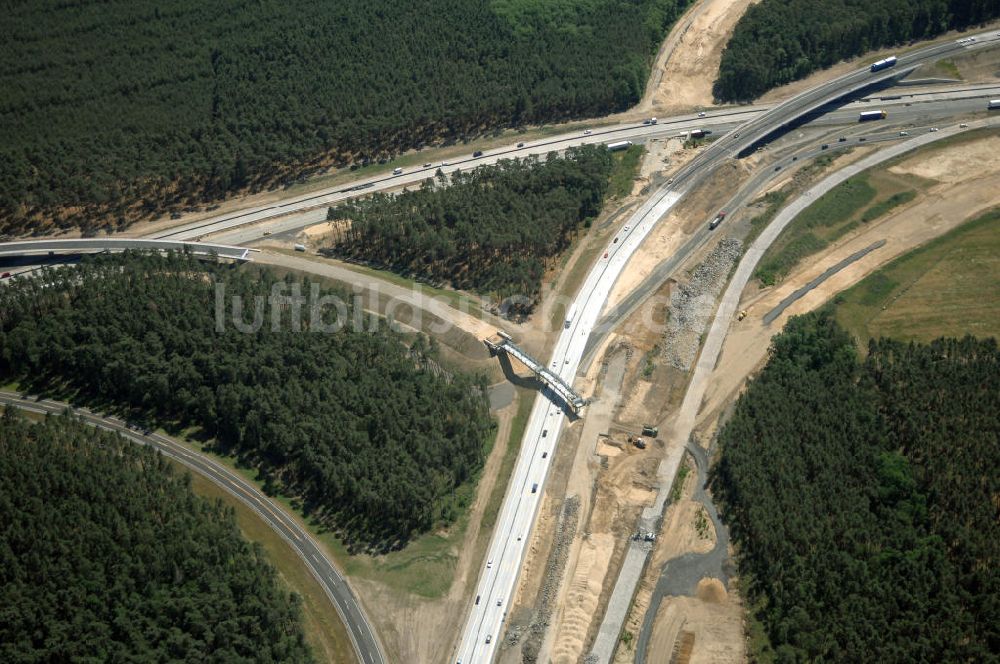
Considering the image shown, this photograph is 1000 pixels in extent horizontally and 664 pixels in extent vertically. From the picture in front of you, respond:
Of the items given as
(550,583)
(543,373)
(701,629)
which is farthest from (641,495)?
(543,373)

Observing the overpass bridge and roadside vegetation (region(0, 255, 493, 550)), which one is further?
the overpass bridge

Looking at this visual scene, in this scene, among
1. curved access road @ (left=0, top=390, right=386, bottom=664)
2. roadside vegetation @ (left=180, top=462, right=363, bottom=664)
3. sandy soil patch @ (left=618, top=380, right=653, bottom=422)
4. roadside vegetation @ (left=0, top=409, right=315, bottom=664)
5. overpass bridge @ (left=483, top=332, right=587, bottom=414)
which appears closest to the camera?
roadside vegetation @ (left=0, top=409, right=315, bottom=664)

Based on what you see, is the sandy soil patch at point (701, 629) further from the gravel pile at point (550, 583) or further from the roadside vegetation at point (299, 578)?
the roadside vegetation at point (299, 578)

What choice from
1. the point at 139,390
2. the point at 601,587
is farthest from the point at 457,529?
the point at 139,390

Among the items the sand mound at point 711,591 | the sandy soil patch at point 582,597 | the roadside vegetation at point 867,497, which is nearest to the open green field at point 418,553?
the sandy soil patch at point 582,597

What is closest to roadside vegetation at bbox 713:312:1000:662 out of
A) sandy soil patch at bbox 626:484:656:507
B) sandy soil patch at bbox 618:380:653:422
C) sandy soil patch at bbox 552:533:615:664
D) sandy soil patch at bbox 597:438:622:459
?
sandy soil patch at bbox 626:484:656:507

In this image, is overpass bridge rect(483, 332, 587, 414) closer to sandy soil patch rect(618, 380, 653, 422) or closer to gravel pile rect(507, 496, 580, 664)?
sandy soil patch rect(618, 380, 653, 422)
